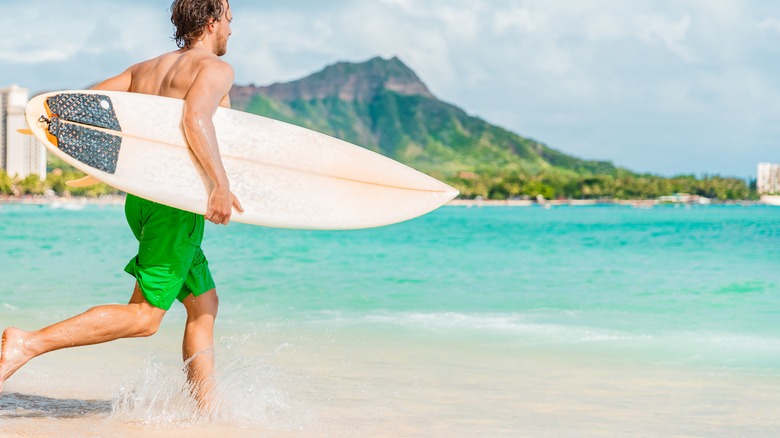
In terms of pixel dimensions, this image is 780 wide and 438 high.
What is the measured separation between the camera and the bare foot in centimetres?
300

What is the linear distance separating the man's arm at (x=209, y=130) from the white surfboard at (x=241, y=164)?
0.08 meters

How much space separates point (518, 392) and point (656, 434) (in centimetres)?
107

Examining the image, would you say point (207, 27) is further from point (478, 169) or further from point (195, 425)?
point (478, 169)

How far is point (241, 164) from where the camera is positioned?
11.0ft

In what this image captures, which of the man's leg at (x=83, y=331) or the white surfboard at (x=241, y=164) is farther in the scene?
the white surfboard at (x=241, y=164)

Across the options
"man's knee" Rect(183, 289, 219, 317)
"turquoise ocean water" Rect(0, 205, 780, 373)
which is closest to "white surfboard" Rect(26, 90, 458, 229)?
"man's knee" Rect(183, 289, 219, 317)

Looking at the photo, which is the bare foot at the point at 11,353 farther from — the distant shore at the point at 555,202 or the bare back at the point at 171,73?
the distant shore at the point at 555,202

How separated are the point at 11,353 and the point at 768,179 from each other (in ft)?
670

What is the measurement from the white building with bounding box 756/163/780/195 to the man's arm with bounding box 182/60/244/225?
19545cm

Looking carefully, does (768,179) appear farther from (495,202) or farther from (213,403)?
(213,403)

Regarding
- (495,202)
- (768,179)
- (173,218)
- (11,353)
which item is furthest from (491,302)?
(768,179)

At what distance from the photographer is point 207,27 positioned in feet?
10.6

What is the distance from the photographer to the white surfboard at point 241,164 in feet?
10.4

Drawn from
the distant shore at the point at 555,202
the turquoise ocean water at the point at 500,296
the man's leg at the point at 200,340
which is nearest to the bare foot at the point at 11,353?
the man's leg at the point at 200,340
